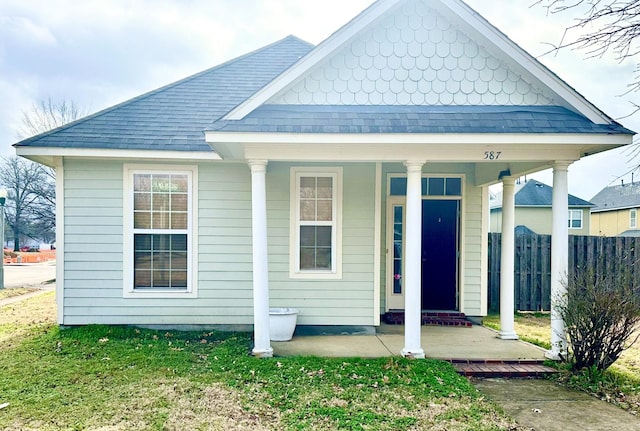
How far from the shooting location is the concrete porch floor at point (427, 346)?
242 inches

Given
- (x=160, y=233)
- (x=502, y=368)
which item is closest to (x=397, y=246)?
(x=502, y=368)

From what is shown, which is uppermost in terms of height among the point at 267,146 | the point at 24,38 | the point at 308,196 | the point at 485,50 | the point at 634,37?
the point at 24,38

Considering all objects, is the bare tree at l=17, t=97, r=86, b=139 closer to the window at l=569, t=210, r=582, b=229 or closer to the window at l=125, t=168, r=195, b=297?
the window at l=125, t=168, r=195, b=297

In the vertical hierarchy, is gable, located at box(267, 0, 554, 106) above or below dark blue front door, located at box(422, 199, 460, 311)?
above

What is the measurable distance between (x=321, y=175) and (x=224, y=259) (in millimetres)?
2148

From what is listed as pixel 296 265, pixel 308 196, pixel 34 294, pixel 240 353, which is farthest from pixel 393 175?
pixel 34 294

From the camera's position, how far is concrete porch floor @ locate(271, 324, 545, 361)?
6.15 m

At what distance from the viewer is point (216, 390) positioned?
15.5 ft

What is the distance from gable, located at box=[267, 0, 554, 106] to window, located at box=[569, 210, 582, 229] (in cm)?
2166

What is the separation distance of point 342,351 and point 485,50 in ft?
15.3

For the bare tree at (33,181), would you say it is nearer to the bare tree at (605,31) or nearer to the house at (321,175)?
the house at (321,175)

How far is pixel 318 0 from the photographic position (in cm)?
633

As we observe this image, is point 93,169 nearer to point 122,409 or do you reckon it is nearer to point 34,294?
point 122,409

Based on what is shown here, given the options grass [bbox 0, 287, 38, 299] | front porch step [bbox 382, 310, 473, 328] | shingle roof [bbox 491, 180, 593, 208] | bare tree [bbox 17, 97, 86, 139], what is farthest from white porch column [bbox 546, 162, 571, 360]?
bare tree [bbox 17, 97, 86, 139]
